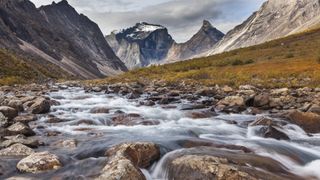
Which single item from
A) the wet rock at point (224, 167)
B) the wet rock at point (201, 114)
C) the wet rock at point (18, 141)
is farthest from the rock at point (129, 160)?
the wet rock at point (201, 114)

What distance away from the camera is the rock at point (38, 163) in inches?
513

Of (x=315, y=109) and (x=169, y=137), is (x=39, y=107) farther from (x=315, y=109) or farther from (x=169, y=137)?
(x=315, y=109)

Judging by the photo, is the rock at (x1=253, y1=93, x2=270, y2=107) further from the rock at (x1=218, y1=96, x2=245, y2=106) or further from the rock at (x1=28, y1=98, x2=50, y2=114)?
the rock at (x1=28, y1=98, x2=50, y2=114)

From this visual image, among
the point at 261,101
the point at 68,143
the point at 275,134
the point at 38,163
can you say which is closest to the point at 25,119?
the point at 68,143

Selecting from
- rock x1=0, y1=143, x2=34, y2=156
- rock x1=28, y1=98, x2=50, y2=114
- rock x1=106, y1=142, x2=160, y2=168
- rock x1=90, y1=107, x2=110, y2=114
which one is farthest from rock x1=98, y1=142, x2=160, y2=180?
rock x1=90, y1=107, x2=110, y2=114

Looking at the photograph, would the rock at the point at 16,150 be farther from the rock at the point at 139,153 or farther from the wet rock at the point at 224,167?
the wet rock at the point at 224,167

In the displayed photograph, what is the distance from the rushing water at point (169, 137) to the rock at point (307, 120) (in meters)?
0.48

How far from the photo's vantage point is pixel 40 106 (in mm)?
27719

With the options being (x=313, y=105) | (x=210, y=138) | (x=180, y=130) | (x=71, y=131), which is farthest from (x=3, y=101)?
(x=313, y=105)

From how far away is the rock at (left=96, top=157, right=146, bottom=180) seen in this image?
11.2 metres

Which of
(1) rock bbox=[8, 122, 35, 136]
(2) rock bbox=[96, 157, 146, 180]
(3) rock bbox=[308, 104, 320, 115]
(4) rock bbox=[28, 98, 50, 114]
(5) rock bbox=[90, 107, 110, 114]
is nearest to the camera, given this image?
(2) rock bbox=[96, 157, 146, 180]

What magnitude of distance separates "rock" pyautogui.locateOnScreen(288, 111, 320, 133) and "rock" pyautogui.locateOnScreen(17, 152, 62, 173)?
13.5 m

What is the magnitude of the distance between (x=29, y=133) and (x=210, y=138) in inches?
329

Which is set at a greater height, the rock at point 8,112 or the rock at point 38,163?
the rock at point 8,112
